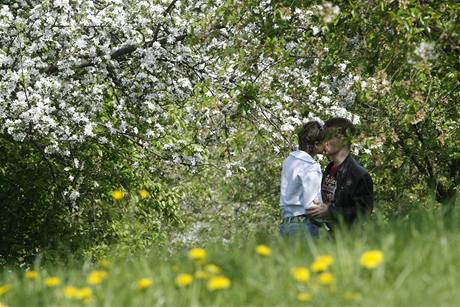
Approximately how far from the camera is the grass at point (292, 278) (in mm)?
3482

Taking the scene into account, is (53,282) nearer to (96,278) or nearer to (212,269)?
(96,278)

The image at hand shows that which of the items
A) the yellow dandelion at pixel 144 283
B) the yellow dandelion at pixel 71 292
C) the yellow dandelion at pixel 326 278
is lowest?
the yellow dandelion at pixel 326 278

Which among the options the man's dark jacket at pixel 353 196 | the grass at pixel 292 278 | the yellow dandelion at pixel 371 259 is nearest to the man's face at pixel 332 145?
the man's dark jacket at pixel 353 196

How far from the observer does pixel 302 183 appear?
6.06 metres

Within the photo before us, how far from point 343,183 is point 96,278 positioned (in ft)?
8.57

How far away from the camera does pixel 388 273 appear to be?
12.4ft

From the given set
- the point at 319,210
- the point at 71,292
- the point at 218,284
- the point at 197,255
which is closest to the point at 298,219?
the point at 319,210

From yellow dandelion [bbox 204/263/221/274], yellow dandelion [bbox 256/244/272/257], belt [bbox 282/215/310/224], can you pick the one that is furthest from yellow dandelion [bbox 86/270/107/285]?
belt [bbox 282/215/310/224]

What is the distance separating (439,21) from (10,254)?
9786 mm

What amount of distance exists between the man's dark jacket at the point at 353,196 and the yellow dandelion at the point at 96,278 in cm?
230

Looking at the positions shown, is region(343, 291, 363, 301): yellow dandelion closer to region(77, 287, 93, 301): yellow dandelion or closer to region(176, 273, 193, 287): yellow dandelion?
region(176, 273, 193, 287): yellow dandelion

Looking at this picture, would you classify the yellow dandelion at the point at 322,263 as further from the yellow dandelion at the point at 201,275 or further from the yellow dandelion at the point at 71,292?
the yellow dandelion at the point at 71,292

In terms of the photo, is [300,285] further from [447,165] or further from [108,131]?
[447,165]

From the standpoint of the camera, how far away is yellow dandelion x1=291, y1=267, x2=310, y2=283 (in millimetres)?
3529
